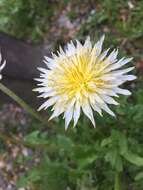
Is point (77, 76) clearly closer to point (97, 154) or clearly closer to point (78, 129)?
point (97, 154)

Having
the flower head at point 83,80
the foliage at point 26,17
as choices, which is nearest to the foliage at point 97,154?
the flower head at point 83,80

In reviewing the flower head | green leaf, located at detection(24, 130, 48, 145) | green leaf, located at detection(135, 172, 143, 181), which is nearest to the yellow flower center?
the flower head

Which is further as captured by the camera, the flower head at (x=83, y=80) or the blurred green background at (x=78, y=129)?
the blurred green background at (x=78, y=129)

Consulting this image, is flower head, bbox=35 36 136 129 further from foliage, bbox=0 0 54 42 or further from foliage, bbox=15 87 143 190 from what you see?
foliage, bbox=0 0 54 42

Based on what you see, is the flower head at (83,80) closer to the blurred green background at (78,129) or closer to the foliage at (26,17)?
the blurred green background at (78,129)

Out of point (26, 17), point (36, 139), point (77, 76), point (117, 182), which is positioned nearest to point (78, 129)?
point (36, 139)

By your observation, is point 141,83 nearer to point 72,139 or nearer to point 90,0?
point 72,139

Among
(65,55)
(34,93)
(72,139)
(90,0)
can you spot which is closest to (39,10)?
(90,0)
